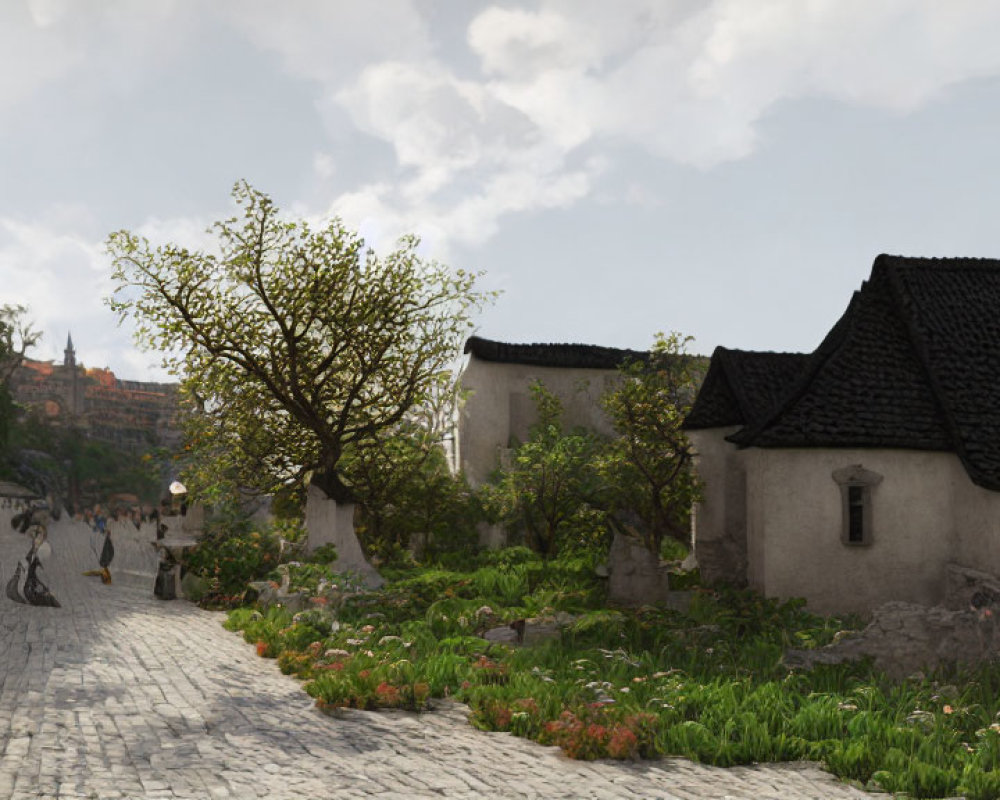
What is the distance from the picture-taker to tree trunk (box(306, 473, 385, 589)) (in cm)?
2022

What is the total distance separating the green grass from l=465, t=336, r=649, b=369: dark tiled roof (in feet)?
40.5

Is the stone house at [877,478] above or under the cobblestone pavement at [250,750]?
above

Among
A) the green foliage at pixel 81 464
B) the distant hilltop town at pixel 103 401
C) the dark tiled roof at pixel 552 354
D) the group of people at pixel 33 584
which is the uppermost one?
the distant hilltop town at pixel 103 401

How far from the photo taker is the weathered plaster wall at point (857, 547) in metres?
15.4

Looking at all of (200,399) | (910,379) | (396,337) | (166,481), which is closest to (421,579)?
(396,337)

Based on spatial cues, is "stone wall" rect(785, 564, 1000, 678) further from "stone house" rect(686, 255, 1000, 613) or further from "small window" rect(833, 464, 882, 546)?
"small window" rect(833, 464, 882, 546)

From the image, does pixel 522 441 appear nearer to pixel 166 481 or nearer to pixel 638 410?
pixel 638 410

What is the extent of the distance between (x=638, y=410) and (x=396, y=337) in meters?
5.64

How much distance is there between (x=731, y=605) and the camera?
49.6 feet

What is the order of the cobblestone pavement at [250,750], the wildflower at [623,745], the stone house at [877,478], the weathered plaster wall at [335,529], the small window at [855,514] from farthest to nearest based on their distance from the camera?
the weathered plaster wall at [335,529] → the small window at [855,514] → the stone house at [877,478] → the wildflower at [623,745] → the cobblestone pavement at [250,750]

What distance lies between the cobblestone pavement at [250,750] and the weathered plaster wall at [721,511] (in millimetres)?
9885

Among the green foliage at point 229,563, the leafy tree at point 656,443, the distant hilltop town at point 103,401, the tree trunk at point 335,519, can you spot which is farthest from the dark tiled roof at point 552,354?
the distant hilltop town at point 103,401

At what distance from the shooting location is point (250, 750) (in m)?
8.40

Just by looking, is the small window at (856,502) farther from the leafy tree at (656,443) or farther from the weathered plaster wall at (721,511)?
the leafy tree at (656,443)
